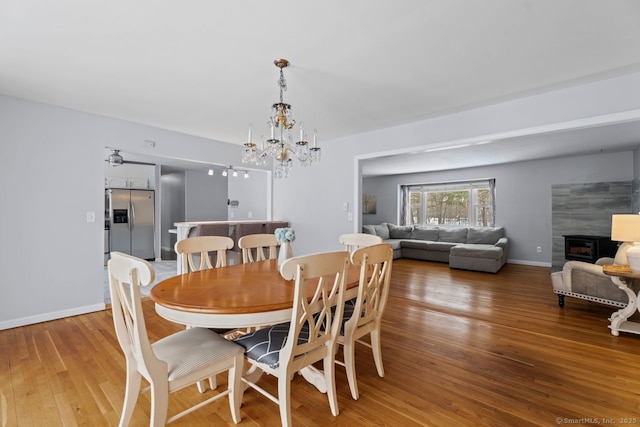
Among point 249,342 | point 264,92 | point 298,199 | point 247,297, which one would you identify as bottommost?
point 249,342

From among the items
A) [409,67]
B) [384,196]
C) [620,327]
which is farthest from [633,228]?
[384,196]

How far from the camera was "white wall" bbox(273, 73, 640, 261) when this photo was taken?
2773 millimetres

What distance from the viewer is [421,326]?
3.14 metres

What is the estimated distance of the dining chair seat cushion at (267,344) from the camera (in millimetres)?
1605

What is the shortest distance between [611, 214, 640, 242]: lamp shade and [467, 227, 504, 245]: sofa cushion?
4.01 metres

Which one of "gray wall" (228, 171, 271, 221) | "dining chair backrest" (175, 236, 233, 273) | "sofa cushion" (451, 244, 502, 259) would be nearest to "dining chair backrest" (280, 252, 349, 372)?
"dining chair backrest" (175, 236, 233, 273)

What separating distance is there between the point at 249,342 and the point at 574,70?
10.7 feet

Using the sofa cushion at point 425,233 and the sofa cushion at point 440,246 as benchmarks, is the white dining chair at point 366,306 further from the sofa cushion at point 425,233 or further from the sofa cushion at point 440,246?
the sofa cushion at point 425,233

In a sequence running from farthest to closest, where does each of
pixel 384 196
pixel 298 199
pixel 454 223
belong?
pixel 384 196, pixel 454 223, pixel 298 199

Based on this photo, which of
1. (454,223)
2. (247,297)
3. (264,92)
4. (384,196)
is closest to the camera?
(247,297)

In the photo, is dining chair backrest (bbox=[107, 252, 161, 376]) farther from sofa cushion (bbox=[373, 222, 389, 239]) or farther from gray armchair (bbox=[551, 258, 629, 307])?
sofa cushion (bbox=[373, 222, 389, 239])

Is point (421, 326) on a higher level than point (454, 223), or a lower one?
lower

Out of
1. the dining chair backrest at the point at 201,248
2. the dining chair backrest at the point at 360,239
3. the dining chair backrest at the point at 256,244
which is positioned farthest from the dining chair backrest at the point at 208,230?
the dining chair backrest at the point at 360,239

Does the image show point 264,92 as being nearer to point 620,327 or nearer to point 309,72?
point 309,72
